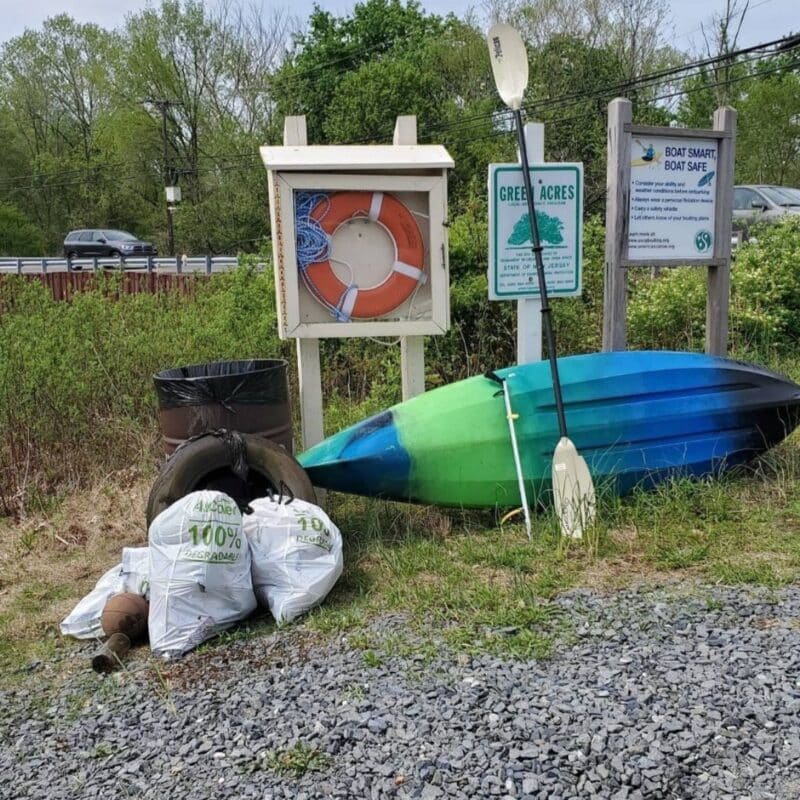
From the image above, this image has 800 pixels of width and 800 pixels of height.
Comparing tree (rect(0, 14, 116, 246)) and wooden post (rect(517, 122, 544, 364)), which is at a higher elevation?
tree (rect(0, 14, 116, 246))

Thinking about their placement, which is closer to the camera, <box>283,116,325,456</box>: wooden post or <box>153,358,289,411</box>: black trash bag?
<box>153,358,289,411</box>: black trash bag

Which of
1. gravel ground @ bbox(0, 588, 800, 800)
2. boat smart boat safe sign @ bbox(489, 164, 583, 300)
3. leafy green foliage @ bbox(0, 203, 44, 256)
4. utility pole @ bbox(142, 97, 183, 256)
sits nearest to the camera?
gravel ground @ bbox(0, 588, 800, 800)

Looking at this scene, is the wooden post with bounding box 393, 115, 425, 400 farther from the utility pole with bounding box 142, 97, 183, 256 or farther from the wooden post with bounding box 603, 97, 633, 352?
the utility pole with bounding box 142, 97, 183, 256

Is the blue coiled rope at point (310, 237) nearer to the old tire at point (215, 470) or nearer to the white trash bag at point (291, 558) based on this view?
the old tire at point (215, 470)

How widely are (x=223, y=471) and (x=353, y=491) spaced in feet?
2.27

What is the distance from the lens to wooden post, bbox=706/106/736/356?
516 centimetres

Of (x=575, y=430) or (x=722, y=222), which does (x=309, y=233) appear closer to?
(x=575, y=430)

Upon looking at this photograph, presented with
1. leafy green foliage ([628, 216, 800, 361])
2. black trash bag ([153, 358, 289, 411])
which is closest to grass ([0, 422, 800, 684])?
black trash bag ([153, 358, 289, 411])

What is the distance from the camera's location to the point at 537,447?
169 inches

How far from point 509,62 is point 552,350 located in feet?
5.68

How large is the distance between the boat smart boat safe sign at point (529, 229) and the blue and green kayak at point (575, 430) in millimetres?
503

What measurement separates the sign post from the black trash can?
2232 mm

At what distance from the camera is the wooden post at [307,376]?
15.0 ft

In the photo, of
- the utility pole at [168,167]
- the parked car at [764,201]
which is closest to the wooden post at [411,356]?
the parked car at [764,201]
